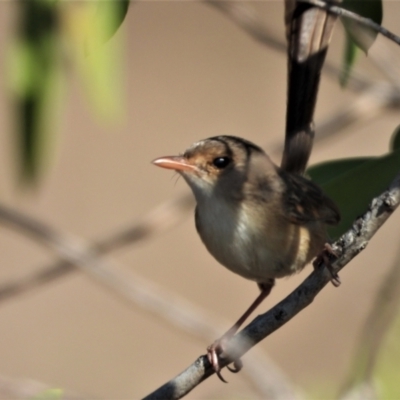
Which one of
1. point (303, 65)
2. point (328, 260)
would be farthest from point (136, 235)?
point (328, 260)

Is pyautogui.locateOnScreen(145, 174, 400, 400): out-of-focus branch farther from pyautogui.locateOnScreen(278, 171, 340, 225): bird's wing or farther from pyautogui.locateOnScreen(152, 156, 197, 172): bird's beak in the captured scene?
pyautogui.locateOnScreen(152, 156, 197, 172): bird's beak

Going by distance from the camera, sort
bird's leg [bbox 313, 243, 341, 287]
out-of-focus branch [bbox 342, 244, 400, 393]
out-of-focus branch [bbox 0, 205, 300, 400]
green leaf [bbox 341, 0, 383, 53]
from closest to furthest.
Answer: green leaf [bbox 341, 0, 383, 53] < bird's leg [bbox 313, 243, 341, 287] < out-of-focus branch [bbox 342, 244, 400, 393] < out-of-focus branch [bbox 0, 205, 300, 400]

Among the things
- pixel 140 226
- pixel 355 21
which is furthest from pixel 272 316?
pixel 140 226

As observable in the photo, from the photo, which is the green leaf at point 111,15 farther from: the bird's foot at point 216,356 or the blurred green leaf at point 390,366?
the blurred green leaf at point 390,366

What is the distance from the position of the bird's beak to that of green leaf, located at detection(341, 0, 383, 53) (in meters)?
0.96

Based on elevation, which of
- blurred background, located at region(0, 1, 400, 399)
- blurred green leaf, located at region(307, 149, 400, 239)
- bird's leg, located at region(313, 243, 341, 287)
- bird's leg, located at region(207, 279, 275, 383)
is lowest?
blurred background, located at region(0, 1, 400, 399)

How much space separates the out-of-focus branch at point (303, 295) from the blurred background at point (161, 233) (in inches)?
166

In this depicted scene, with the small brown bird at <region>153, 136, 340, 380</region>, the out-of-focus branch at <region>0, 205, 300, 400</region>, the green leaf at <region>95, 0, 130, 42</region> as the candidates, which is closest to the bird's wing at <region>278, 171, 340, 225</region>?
the small brown bird at <region>153, 136, 340, 380</region>

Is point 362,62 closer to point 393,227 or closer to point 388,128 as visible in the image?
point 388,128

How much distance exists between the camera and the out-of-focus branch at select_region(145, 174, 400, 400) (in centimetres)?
212

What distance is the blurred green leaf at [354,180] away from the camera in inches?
98.2

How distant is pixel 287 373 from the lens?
317 inches

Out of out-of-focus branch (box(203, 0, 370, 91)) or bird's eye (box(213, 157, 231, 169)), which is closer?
bird's eye (box(213, 157, 231, 169))

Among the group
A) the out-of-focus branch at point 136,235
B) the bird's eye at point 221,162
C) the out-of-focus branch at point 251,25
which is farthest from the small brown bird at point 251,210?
the out-of-focus branch at point 136,235
